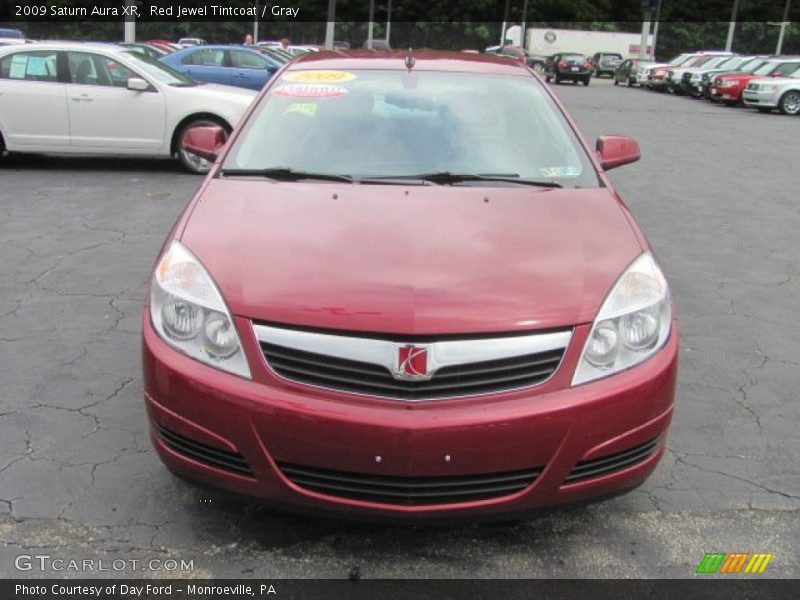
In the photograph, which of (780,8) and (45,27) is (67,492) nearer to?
(45,27)

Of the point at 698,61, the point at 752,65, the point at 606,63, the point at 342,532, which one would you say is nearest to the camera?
the point at 342,532

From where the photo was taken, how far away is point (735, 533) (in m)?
2.82

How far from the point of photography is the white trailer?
54.9 m

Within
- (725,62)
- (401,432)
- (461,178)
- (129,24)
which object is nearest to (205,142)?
(461,178)

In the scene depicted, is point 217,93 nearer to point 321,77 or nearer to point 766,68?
point 321,77

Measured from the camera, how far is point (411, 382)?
89.4 inches

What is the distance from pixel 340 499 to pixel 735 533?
1511 millimetres

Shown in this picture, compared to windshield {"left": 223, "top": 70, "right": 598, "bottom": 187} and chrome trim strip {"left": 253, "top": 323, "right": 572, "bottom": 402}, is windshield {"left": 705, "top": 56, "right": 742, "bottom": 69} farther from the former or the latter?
chrome trim strip {"left": 253, "top": 323, "right": 572, "bottom": 402}

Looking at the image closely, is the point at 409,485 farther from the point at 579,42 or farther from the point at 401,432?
the point at 579,42

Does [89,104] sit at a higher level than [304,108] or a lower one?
lower

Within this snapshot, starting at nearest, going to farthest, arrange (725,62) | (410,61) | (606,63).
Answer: (410,61) → (725,62) → (606,63)

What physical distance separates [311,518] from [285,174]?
1.42m

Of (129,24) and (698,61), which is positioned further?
(698,61)

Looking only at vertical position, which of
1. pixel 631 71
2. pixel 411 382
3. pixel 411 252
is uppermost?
pixel 631 71
